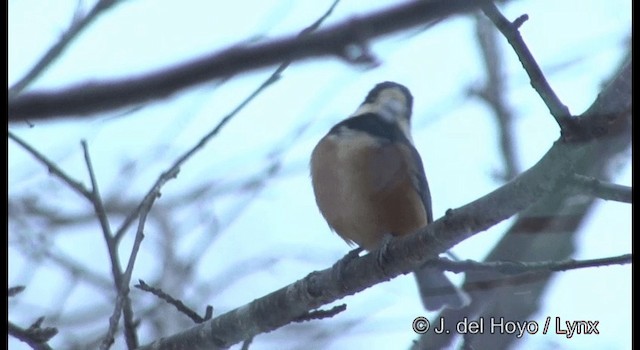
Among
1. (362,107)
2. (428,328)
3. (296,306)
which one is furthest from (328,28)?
(362,107)

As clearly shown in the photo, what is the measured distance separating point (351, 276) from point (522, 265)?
54cm

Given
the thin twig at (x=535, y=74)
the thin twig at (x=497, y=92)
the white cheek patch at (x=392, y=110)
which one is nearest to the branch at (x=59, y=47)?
the thin twig at (x=535, y=74)

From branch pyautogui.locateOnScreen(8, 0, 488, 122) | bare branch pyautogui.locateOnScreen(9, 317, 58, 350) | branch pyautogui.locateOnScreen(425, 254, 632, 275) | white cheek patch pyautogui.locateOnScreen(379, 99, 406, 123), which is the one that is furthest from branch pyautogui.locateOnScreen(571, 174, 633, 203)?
white cheek patch pyautogui.locateOnScreen(379, 99, 406, 123)

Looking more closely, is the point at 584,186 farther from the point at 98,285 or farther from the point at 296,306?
the point at 98,285

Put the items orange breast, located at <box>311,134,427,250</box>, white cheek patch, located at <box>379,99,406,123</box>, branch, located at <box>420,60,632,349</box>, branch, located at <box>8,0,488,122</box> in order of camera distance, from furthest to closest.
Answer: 1. white cheek patch, located at <box>379,99,406,123</box>
2. orange breast, located at <box>311,134,427,250</box>
3. branch, located at <box>420,60,632,349</box>
4. branch, located at <box>8,0,488,122</box>

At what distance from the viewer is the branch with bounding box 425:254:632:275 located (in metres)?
2.12

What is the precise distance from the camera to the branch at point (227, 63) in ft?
3.99

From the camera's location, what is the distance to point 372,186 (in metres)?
3.63

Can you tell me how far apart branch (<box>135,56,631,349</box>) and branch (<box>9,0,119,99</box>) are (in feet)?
3.27

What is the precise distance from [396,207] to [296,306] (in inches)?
41.0

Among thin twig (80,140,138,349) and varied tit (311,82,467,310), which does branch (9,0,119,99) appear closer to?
thin twig (80,140,138,349)

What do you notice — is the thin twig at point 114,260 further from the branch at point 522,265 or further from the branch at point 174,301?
the branch at point 522,265

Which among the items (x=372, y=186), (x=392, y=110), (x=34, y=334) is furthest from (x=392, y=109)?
(x=34, y=334)

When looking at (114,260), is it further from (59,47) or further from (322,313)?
(59,47)
